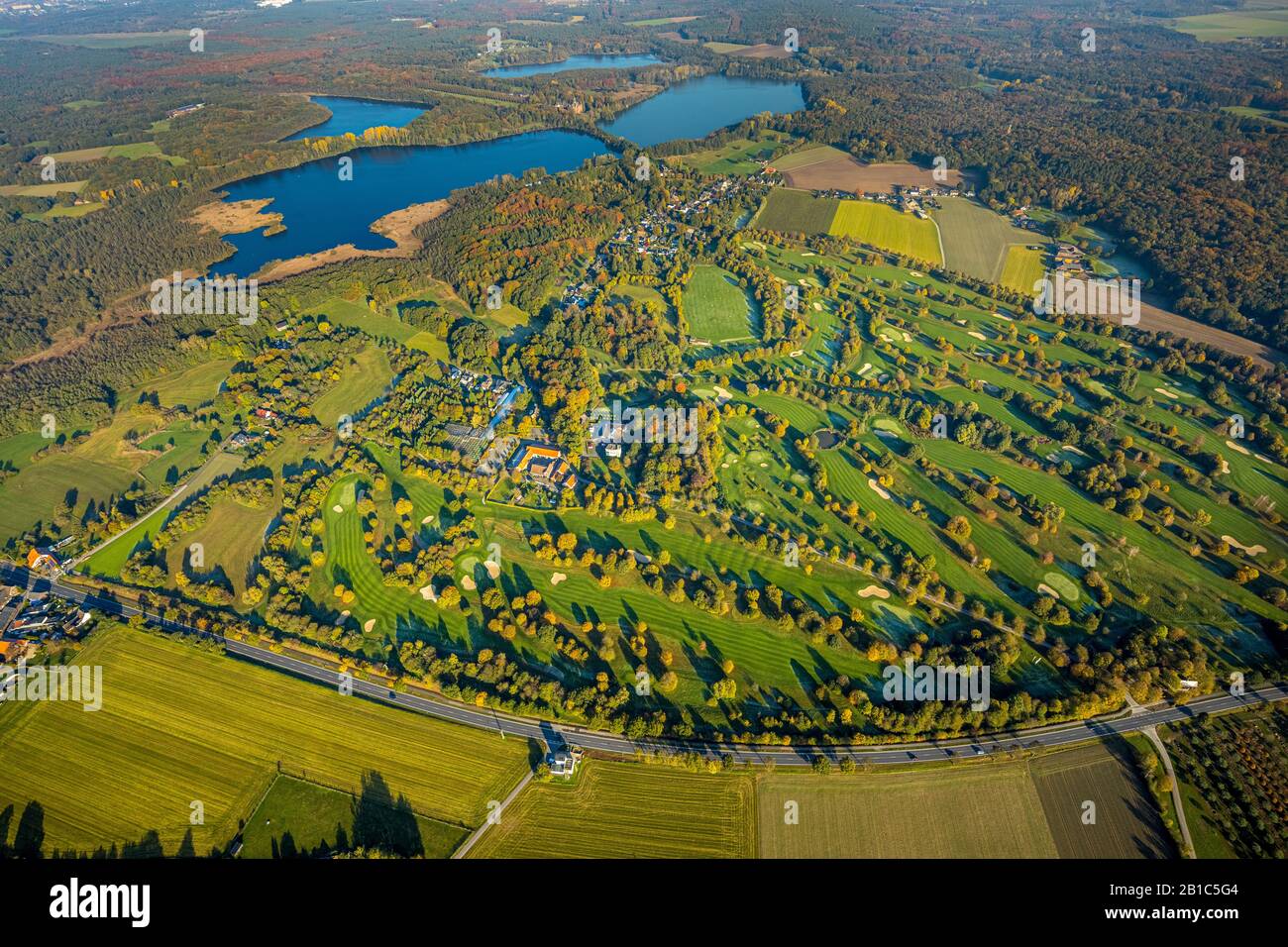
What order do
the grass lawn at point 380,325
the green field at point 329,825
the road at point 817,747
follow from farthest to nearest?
the grass lawn at point 380,325 → the road at point 817,747 → the green field at point 329,825

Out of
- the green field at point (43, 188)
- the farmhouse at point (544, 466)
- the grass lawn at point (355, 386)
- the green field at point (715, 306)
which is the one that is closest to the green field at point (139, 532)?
the grass lawn at point (355, 386)

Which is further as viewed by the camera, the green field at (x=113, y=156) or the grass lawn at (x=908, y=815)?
the green field at (x=113, y=156)

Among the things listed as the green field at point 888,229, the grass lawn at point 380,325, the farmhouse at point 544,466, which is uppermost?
the green field at point 888,229

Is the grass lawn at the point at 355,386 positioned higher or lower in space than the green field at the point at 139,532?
higher

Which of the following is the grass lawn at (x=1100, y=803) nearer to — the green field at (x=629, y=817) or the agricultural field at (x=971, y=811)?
the agricultural field at (x=971, y=811)

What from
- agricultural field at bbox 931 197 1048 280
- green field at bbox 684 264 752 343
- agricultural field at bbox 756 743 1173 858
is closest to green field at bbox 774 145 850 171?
agricultural field at bbox 931 197 1048 280

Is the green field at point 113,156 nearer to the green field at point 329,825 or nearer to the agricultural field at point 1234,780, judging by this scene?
the green field at point 329,825

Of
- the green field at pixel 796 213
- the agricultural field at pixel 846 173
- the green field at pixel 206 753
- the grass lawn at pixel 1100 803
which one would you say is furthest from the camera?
the agricultural field at pixel 846 173

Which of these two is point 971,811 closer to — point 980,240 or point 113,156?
point 980,240
